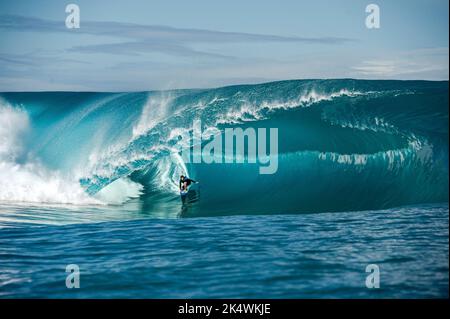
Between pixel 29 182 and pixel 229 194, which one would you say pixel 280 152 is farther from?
pixel 29 182

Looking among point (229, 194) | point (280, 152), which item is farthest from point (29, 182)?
point (280, 152)

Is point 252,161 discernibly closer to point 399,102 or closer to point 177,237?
point 399,102

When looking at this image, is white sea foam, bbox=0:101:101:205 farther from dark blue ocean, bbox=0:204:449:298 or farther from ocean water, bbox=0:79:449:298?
dark blue ocean, bbox=0:204:449:298

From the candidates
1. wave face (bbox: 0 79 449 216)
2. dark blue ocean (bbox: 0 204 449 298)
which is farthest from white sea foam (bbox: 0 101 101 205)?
dark blue ocean (bbox: 0 204 449 298)

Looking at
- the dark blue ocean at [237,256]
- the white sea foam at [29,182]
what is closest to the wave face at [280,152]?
the white sea foam at [29,182]

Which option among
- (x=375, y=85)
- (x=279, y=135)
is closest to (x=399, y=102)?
(x=375, y=85)

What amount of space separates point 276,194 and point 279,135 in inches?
70.7

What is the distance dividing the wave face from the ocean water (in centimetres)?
3

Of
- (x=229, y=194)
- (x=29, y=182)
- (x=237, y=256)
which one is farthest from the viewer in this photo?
(x=29, y=182)

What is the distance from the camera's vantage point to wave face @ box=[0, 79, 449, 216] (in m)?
11.7

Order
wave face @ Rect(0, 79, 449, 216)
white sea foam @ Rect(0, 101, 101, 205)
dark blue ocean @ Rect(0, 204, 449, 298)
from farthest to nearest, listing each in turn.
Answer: white sea foam @ Rect(0, 101, 101, 205) < wave face @ Rect(0, 79, 449, 216) < dark blue ocean @ Rect(0, 204, 449, 298)

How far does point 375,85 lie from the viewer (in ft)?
47.2

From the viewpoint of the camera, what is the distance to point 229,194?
1234 cm

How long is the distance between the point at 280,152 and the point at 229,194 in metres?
1.71
